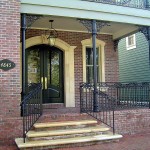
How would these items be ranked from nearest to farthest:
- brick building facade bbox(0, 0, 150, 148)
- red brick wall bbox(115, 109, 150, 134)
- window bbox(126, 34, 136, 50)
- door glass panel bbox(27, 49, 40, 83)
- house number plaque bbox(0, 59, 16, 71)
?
1. brick building facade bbox(0, 0, 150, 148)
2. house number plaque bbox(0, 59, 16, 71)
3. red brick wall bbox(115, 109, 150, 134)
4. door glass panel bbox(27, 49, 40, 83)
5. window bbox(126, 34, 136, 50)

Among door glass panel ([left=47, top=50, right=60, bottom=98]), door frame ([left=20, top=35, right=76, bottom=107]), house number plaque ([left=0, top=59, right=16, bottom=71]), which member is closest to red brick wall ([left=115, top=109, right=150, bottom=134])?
door frame ([left=20, top=35, right=76, bottom=107])

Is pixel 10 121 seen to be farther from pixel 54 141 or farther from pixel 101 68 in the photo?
pixel 101 68

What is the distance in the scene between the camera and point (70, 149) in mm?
6680

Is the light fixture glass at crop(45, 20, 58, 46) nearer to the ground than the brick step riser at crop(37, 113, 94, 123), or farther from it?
farther from it

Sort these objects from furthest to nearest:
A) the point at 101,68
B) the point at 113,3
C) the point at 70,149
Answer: the point at 101,68 → the point at 113,3 → the point at 70,149

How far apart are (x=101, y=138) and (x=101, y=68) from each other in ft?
14.8

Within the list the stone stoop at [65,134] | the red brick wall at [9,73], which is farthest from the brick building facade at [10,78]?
the stone stoop at [65,134]

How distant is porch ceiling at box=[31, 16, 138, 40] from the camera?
9543mm

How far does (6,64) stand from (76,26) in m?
3.75

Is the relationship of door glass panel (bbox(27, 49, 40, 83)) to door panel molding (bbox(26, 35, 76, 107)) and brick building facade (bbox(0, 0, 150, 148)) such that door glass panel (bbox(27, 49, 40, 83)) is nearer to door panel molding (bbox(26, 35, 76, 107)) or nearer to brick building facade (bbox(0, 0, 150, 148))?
door panel molding (bbox(26, 35, 76, 107))

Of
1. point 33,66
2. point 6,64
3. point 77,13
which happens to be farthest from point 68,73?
point 6,64

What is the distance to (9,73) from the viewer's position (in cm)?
742

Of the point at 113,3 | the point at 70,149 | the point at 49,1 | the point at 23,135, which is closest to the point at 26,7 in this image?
the point at 49,1

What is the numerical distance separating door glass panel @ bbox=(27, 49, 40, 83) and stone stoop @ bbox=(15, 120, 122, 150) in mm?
3145
